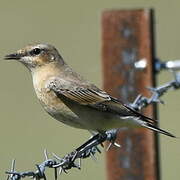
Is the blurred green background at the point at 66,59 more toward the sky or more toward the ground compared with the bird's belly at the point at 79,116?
more toward the sky

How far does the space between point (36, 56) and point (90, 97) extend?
0.67 m

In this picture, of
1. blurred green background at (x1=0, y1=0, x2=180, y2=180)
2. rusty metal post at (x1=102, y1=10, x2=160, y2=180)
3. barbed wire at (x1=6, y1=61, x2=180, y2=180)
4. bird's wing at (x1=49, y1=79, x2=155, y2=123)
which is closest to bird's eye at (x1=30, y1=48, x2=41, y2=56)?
bird's wing at (x1=49, y1=79, x2=155, y2=123)

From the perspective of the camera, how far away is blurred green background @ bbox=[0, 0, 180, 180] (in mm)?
13383

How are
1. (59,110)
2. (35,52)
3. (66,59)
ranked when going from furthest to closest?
(66,59) < (35,52) < (59,110)

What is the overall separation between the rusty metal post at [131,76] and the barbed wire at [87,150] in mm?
138

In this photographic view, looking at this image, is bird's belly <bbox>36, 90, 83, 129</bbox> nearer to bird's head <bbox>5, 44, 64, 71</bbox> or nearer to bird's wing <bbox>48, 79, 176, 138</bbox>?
bird's wing <bbox>48, 79, 176, 138</bbox>

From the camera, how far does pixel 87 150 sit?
584 centimetres

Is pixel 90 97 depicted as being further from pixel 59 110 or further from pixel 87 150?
pixel 87 150

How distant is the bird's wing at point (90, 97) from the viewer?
6.45 m

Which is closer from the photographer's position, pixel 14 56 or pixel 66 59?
pixel 14 56

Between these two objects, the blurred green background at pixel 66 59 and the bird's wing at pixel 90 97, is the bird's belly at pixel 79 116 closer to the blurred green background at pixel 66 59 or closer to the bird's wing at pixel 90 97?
the bird's wing at pixel 90 97

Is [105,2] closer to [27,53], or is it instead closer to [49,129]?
[49,129]

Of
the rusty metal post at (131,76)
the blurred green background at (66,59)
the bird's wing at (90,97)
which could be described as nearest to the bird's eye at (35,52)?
the bird's wing at (90,97)

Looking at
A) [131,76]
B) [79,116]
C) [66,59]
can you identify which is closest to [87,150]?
[79,116]
